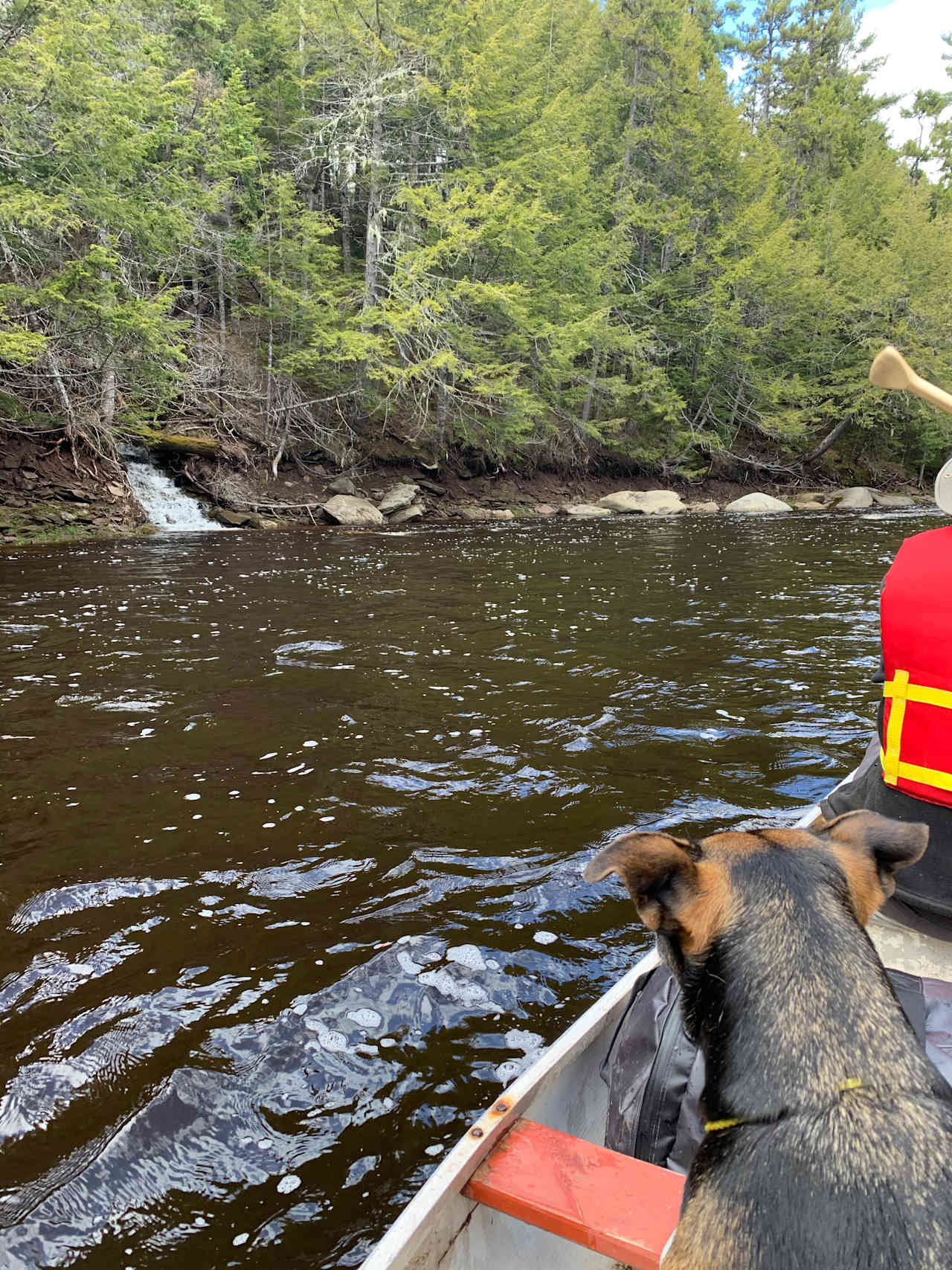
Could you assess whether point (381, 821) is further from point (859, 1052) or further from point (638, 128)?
point (638, 128)

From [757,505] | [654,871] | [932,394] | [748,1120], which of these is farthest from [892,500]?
[748,1120]

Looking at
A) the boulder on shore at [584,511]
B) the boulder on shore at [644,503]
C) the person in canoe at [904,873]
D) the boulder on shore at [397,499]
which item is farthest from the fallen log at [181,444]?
the person in canoe at [904,873]

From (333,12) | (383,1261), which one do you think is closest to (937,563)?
(383,1261)

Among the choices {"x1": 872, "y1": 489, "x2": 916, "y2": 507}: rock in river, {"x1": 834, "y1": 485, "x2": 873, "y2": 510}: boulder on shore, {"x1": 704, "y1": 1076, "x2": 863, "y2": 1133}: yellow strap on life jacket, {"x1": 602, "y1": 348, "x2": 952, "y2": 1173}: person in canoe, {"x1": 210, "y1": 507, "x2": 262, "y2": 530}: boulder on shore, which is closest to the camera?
{"x1": 704, "y1": 1076, "x2": 863, "y2": 1133}: yellow strap on life jacket

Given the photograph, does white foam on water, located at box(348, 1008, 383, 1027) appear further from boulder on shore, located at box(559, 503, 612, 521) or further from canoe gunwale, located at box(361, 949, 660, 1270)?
boulder on shore, located at box(559, 503, 612, 521)

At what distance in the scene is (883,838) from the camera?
1740mm

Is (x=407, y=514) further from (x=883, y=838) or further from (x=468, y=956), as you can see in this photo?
(x=883, y=838)

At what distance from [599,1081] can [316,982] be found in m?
1.50

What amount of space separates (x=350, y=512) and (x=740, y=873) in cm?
2189

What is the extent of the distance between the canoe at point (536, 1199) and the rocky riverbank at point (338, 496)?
60.2ft

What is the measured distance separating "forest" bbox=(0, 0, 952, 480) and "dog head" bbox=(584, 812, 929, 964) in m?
16.5

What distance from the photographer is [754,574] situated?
49.2 feet

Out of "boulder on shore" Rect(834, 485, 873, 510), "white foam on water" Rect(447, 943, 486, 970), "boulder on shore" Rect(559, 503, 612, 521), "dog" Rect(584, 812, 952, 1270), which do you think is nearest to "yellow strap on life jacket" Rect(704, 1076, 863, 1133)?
"dog" Rect(584, 812, 952, 1270)

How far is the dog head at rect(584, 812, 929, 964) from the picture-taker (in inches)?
61.3
